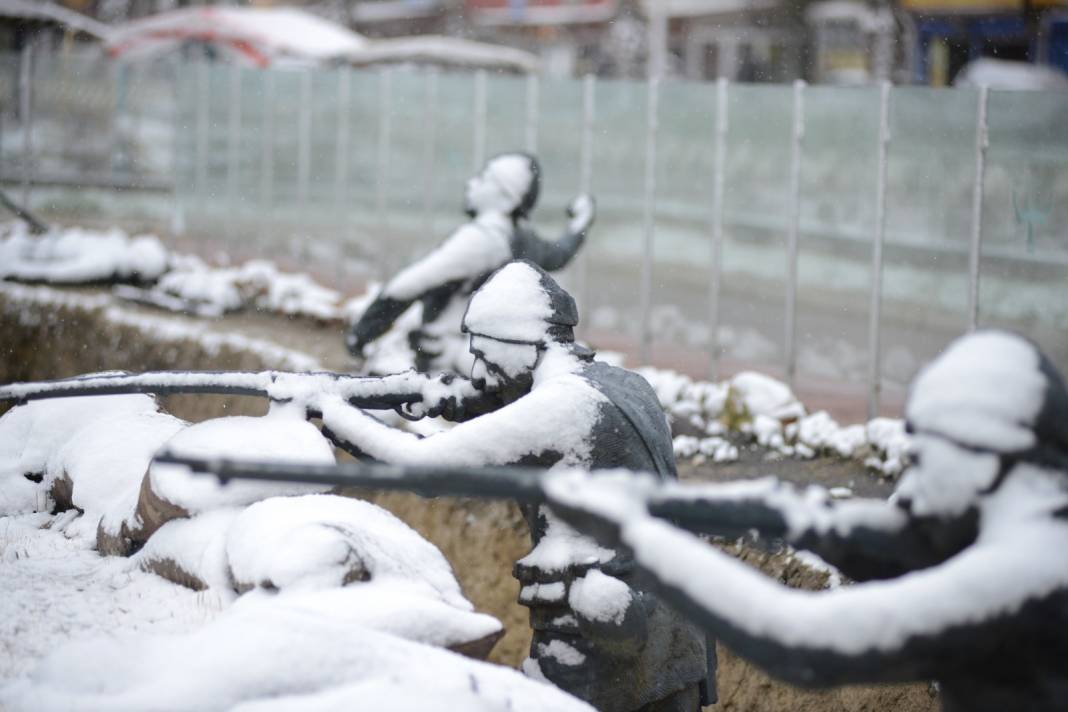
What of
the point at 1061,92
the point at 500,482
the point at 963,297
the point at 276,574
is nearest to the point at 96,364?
the point at 963,297

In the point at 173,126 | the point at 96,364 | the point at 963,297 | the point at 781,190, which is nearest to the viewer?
the point at 963,297

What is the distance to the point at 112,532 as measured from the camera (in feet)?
12.6

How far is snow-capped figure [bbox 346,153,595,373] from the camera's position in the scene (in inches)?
234

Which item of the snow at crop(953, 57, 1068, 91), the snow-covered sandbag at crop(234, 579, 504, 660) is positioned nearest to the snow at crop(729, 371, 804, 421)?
the snow-covered sandbag at crop(234, 579, 504, 660)

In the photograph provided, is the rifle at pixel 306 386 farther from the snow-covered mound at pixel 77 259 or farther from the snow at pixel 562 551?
the snow-covered mound at pixel 77 259

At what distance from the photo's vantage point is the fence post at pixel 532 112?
10023 mm

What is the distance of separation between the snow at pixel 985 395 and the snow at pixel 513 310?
4.55 feet

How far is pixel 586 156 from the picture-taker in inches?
377

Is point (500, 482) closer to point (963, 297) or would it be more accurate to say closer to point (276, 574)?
point (276, 574)

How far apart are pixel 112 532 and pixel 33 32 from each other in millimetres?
18376

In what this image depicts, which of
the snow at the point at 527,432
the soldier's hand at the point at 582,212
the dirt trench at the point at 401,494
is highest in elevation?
the soldier's hand at the point at 582,212

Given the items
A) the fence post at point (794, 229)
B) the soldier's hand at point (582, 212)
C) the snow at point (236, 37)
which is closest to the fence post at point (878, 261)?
the fence post at point (794, 229)

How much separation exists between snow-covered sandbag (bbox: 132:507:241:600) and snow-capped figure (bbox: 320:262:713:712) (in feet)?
1.26

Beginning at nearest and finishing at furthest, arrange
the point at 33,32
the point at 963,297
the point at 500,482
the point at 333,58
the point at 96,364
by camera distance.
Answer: the point at 500,482 → the point at 963,297 → the point at 96,364 → the point at 333,58 → the point at 33,32
